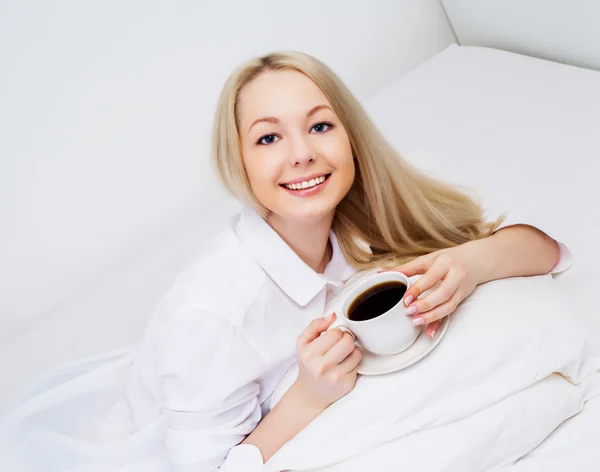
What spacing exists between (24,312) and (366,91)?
45.0 inches

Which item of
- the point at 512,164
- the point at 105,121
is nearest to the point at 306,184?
the point at 512,164

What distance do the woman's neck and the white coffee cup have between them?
236mm

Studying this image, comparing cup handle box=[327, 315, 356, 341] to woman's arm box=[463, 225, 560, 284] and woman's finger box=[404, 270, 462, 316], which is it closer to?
woman's finger box=[404, 270, 462, 316]

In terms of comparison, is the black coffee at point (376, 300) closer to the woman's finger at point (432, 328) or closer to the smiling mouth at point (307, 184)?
the woman's finger at point (432, 328)

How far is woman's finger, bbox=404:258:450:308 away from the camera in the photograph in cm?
70

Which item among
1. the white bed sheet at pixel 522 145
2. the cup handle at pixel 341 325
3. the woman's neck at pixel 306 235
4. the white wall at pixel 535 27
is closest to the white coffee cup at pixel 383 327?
the cup handle at pixel 341 325

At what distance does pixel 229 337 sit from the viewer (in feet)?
2.66

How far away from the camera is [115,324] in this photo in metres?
1.29

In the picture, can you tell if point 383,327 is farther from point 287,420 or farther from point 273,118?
point 273,118

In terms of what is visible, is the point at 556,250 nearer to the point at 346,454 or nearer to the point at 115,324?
the point at 346,454

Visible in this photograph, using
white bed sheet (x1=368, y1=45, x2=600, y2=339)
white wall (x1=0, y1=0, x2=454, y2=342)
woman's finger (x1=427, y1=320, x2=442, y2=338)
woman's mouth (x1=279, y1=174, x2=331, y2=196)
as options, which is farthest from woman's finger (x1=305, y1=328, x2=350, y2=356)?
white wall (x1=0, y1=0, x2=454, y2=342)

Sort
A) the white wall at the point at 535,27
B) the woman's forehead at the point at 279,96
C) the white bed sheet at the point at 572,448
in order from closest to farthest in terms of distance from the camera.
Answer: the white bed sheet at the point at 572,448, the woman's forehead at the point at 279,96, the white wall at the point at 535,27

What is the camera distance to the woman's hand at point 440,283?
0.71 metres

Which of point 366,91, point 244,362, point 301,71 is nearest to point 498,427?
point 244,362
